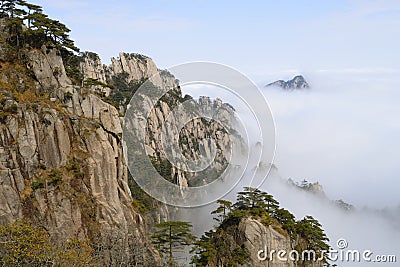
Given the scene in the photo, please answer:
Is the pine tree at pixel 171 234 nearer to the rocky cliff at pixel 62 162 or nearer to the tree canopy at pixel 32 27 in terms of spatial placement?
the rocky cliff at pixel 62 162

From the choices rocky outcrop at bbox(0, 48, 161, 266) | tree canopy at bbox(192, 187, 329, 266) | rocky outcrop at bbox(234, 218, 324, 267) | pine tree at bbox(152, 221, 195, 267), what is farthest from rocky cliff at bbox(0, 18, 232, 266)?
rocky outcrop at bbox(234, 218, 324, 267)

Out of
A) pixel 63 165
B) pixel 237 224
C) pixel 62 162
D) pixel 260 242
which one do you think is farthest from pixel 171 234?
pixel 62 162

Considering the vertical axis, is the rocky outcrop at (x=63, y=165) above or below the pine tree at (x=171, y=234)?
above

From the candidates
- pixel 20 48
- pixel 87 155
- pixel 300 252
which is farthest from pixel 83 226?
pixel 300 252

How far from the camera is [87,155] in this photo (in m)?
36.7

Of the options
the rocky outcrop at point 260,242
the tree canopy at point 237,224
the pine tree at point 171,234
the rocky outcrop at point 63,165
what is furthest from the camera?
the rocky outcrop at point 260,242

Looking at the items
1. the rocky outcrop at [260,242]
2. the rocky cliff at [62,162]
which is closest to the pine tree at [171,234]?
the rocky cliff at [62,162]

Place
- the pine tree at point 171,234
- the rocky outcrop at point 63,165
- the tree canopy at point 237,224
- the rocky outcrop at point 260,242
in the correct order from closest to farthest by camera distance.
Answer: the rocky outcrop at point 63,165
the pine tree at point 171,234
the tree canopy at point 237,224
the rocky outcrop at point 260,242

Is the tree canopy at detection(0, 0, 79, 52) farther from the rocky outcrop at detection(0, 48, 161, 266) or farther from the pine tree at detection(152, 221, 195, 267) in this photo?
the pine tree at detection(152, 221, 195, 267)

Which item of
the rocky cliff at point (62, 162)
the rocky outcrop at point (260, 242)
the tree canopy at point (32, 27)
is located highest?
the tree canopy at point (32, 27)

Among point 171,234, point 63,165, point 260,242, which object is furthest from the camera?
point 260,242

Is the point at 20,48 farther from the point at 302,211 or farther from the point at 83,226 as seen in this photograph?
the point at 302,211

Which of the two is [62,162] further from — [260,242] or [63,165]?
[260,242]

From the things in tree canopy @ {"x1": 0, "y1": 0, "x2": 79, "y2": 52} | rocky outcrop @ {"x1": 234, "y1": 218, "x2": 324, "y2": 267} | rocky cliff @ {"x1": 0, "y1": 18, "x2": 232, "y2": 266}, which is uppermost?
tree canopy @ {"x1": 0, "y1": 0, "x2": 79, "y2": 52}
